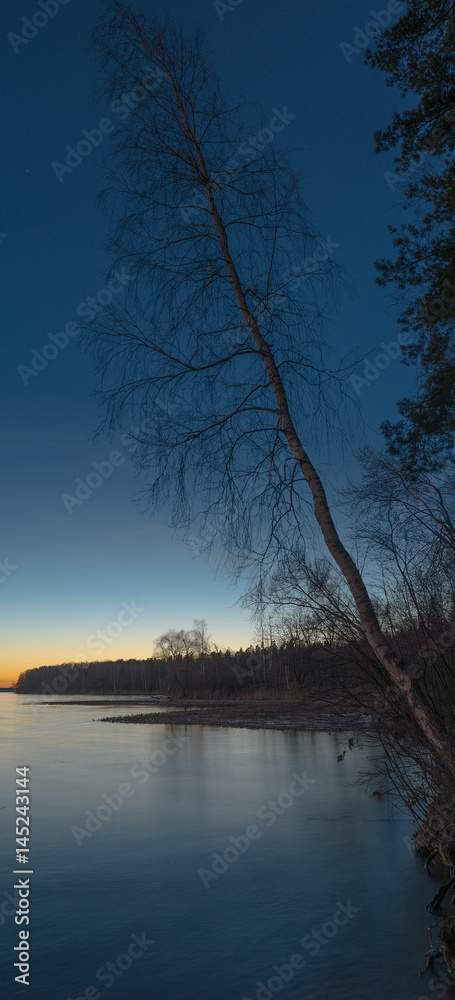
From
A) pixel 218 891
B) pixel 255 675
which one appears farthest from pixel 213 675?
pixel 218 891

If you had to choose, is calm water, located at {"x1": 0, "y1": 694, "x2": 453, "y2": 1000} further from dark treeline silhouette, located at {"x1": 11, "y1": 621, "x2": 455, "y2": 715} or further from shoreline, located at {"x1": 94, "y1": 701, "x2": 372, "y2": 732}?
shoreline, located at {"x1": 94, "y1": 701, "x2": 372, "y2": 732}

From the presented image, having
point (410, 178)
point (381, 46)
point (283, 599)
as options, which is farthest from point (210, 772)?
point (381, 46)

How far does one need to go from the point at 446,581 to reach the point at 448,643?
1.44 m

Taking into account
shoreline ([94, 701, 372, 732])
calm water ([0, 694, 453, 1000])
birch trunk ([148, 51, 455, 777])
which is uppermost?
birch trunk ([148, 51, 455, 777])

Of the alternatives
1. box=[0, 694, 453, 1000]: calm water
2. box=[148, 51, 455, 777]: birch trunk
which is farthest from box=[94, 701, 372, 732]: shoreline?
box=[148, 51, 455, 777]: birch trunk

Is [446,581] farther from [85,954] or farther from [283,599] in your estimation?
[85,954]

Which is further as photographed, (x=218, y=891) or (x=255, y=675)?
(x=255, y=675)

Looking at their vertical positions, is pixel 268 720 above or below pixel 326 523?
below

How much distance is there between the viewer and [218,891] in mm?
7129

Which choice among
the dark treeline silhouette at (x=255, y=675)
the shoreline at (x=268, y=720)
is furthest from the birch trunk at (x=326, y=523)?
the shoreline at (x=268, y=720)

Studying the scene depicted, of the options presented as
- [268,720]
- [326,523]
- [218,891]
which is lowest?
[268,720]

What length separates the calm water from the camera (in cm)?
493

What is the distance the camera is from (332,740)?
21.6 metres

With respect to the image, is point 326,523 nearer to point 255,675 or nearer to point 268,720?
point 268,720
